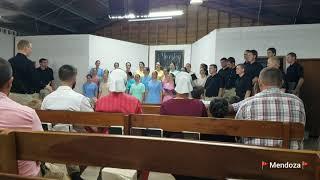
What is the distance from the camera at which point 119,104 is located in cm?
305

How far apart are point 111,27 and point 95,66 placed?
4181 millimetres

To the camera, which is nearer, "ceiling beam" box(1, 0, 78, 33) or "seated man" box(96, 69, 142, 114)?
"seated man" box(96, 69, 142, 114)

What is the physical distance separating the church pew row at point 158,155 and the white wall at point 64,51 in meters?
7.87

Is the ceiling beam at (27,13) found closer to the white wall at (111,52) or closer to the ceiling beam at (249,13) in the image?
the white wall at (111,52)

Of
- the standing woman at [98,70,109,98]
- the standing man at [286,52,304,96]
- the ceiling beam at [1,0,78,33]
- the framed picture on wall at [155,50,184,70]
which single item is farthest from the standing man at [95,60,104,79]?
the standing man at [286,52,304,96]

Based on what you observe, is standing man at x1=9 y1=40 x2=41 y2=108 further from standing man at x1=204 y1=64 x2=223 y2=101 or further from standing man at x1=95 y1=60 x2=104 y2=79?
standing man at x1=95 y1=60 x2=104 y2=79

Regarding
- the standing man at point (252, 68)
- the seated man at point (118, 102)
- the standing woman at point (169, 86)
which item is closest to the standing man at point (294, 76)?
the standing man at point (252, 68)

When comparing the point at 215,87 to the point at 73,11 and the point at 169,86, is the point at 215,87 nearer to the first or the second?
the point at 169,86

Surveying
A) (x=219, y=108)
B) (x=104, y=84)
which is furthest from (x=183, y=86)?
(x=104, y=84)

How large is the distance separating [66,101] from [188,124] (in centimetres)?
121

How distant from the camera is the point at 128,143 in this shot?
119cm

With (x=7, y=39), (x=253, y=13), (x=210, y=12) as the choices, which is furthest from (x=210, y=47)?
(x=7, y=39)

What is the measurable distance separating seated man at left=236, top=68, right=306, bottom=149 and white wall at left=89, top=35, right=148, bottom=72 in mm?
7166

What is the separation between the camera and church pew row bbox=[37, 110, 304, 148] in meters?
2.13
